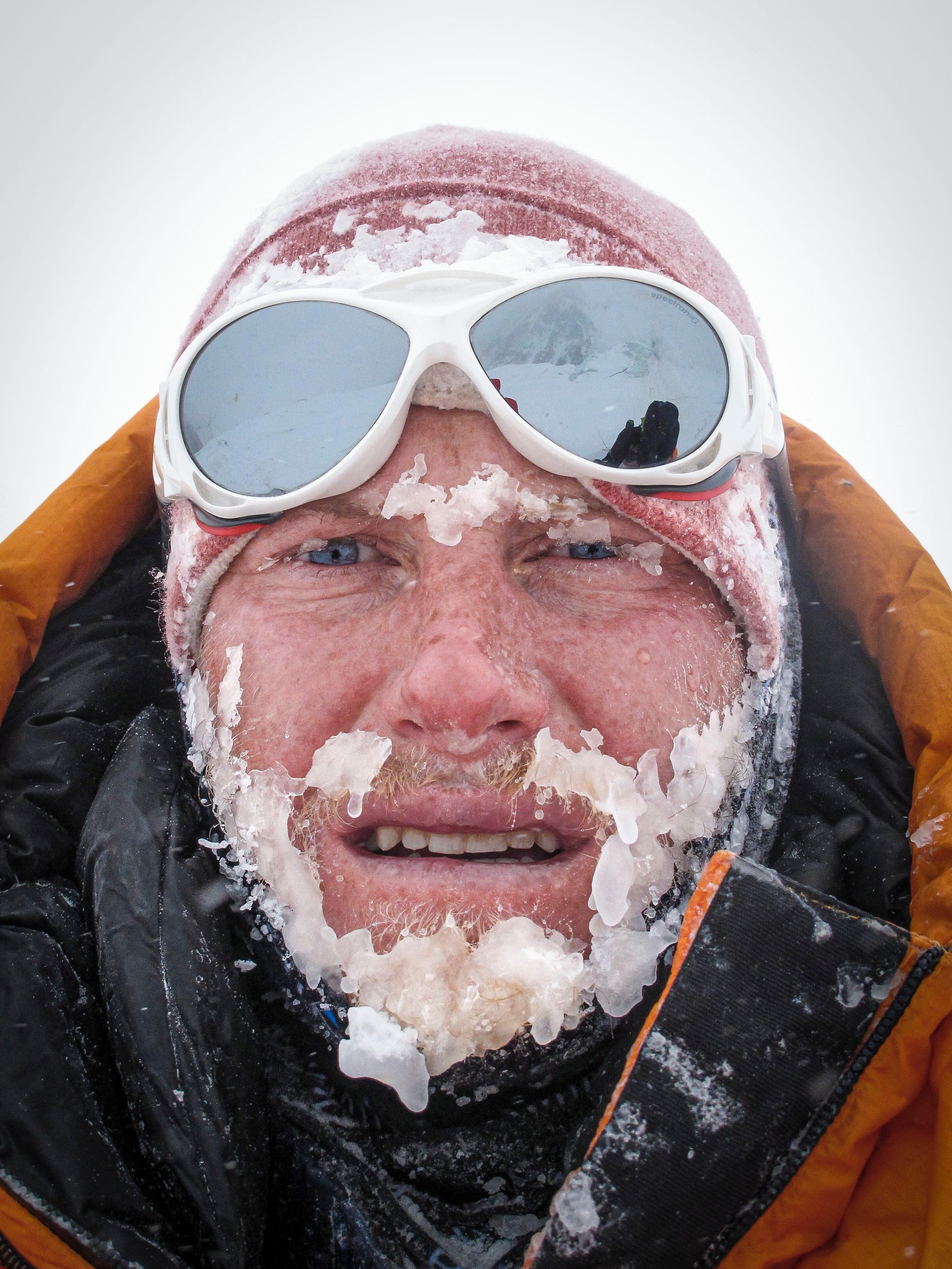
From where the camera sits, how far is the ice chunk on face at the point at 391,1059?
124 cm

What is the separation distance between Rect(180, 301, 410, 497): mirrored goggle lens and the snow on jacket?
52cm

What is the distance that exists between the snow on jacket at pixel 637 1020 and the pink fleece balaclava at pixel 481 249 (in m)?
0.24

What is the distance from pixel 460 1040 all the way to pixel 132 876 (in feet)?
2.28

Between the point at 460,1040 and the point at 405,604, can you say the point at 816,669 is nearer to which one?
the point at 405,604

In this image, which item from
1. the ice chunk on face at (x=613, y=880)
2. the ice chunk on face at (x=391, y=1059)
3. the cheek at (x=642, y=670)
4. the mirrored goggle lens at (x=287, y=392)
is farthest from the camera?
the mirrored goggle lens at (x=287, y=392)

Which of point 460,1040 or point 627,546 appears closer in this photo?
point 460,1040

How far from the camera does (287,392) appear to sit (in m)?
1.61

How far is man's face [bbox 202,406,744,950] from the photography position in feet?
4.41

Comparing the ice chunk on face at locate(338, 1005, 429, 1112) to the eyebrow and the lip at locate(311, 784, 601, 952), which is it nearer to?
the lip at locate(311, 784, 601, 952)

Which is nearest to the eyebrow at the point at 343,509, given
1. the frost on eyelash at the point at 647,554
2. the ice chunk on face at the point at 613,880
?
the frost on eyelash at the point at 647,554

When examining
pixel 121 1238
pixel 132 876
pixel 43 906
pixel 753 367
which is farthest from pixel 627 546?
pixel 121 1238

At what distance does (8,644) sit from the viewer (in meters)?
1.67

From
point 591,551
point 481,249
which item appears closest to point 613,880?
point 591,551

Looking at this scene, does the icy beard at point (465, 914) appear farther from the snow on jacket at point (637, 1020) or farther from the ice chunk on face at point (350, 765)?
the snow on jacket at point (637, 1020)
